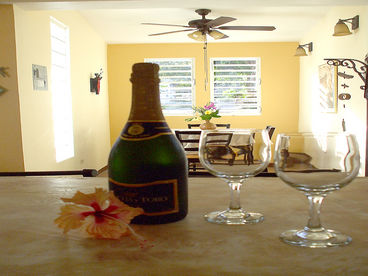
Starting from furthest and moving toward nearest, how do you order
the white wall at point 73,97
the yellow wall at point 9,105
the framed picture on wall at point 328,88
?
the framed picture on wall at point 328,88 < the white wall at point 73,97 < the yellow wall at point 9,105

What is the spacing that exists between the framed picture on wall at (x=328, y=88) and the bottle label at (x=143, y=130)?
490 cm

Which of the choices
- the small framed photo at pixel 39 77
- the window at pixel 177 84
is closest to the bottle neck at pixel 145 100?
the small framed photo at pixel 39 77

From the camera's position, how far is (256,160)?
1.92 ft

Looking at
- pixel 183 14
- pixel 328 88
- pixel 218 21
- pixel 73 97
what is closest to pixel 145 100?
pixel 218 21

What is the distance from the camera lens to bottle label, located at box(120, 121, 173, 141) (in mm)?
591

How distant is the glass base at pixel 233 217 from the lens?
22.0 inches

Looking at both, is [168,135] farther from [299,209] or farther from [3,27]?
[3,27]

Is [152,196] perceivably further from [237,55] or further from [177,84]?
[237,55]

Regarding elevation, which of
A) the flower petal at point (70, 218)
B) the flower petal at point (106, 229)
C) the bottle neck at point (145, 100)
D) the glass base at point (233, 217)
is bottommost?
the glass base at point (233, 217)

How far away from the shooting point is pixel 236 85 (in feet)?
23.5

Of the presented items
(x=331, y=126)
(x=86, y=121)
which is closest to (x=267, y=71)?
(x=331, y=126)

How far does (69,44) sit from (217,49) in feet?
10.3

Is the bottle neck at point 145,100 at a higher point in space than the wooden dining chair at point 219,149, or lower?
higher

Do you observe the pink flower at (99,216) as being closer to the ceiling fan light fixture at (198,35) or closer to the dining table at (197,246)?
the dining table at (197,246)
